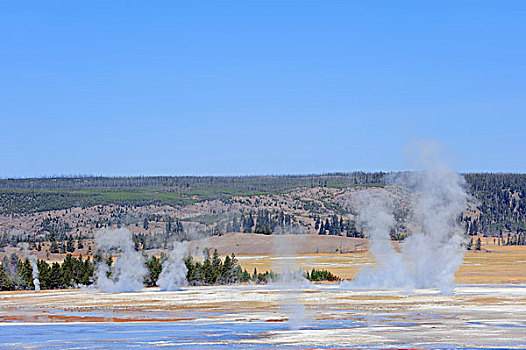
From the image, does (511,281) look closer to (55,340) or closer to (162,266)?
(162,266)

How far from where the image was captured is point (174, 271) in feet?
250

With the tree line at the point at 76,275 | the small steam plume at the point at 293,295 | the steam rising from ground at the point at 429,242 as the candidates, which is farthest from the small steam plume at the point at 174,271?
the steam rising from ground at the point at 429,242

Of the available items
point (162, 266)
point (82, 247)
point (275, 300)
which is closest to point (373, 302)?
point (275, 300)

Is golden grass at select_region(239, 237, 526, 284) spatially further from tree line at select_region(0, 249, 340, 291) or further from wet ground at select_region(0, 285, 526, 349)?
tree line at select_region(0, 249, 340, 291)

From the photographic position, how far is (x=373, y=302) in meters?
57.1

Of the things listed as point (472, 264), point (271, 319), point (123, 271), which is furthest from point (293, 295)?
point (472, 264)

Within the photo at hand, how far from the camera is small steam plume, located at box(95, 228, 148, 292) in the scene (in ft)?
244

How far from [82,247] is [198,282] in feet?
213

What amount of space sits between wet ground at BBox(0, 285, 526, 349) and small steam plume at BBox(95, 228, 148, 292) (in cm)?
452

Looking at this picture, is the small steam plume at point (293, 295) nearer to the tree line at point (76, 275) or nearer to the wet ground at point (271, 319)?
the wet ground at point (271, 319)

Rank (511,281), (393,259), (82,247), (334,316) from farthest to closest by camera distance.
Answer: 1. (82,247)
2. (511,281)
3. (393,259)
4. (334,316)

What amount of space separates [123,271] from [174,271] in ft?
14.9

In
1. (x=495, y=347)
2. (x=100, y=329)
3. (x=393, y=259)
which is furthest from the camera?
(x=393, y=259)

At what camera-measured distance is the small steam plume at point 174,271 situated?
245ft
